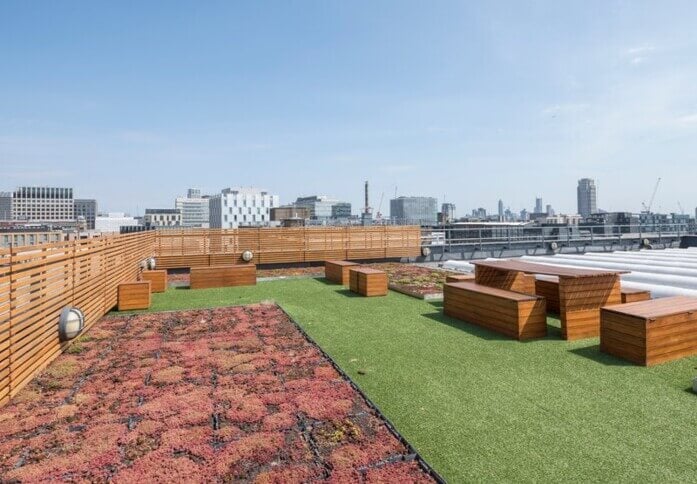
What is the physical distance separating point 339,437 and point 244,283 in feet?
36.2

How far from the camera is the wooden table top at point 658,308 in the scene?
6016 mm

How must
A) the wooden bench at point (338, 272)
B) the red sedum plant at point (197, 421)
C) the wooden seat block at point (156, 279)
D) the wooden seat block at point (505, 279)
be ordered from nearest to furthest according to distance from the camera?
the red sedum plant at point (197, 421) < the wooden seat block at point (505, 279) < the wooden seat block at point (156, 279) < the wooden bench at point (338, 272)

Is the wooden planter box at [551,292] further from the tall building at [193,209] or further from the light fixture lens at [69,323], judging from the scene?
the tall building at [193,209]

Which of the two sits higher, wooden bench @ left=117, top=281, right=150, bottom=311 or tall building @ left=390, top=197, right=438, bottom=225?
tall building @ left=390, top=197, right=438, bottom=225

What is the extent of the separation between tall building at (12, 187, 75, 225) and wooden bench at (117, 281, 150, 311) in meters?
204

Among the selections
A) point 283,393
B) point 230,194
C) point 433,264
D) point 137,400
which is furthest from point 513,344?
point 230,194

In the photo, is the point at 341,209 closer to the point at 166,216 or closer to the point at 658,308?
the point at 166,216

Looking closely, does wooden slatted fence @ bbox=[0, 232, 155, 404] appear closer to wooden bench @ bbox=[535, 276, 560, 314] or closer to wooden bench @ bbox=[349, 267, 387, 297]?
wooden bench @ bbox=[349, 267, 387, 297]

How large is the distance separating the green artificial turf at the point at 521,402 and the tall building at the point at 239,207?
404 feet

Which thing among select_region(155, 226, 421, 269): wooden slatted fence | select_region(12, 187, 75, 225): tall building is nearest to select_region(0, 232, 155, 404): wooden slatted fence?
select_region(155, 226, 421, 269): wooden slatted fence

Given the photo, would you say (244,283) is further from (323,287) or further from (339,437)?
(339,437)

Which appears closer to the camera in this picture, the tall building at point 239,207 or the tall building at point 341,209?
the tall building at point 239,207

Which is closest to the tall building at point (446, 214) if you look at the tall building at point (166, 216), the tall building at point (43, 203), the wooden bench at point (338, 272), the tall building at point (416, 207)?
the tall building at point (416, 207)

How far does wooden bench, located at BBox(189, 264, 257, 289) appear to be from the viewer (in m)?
14.0
